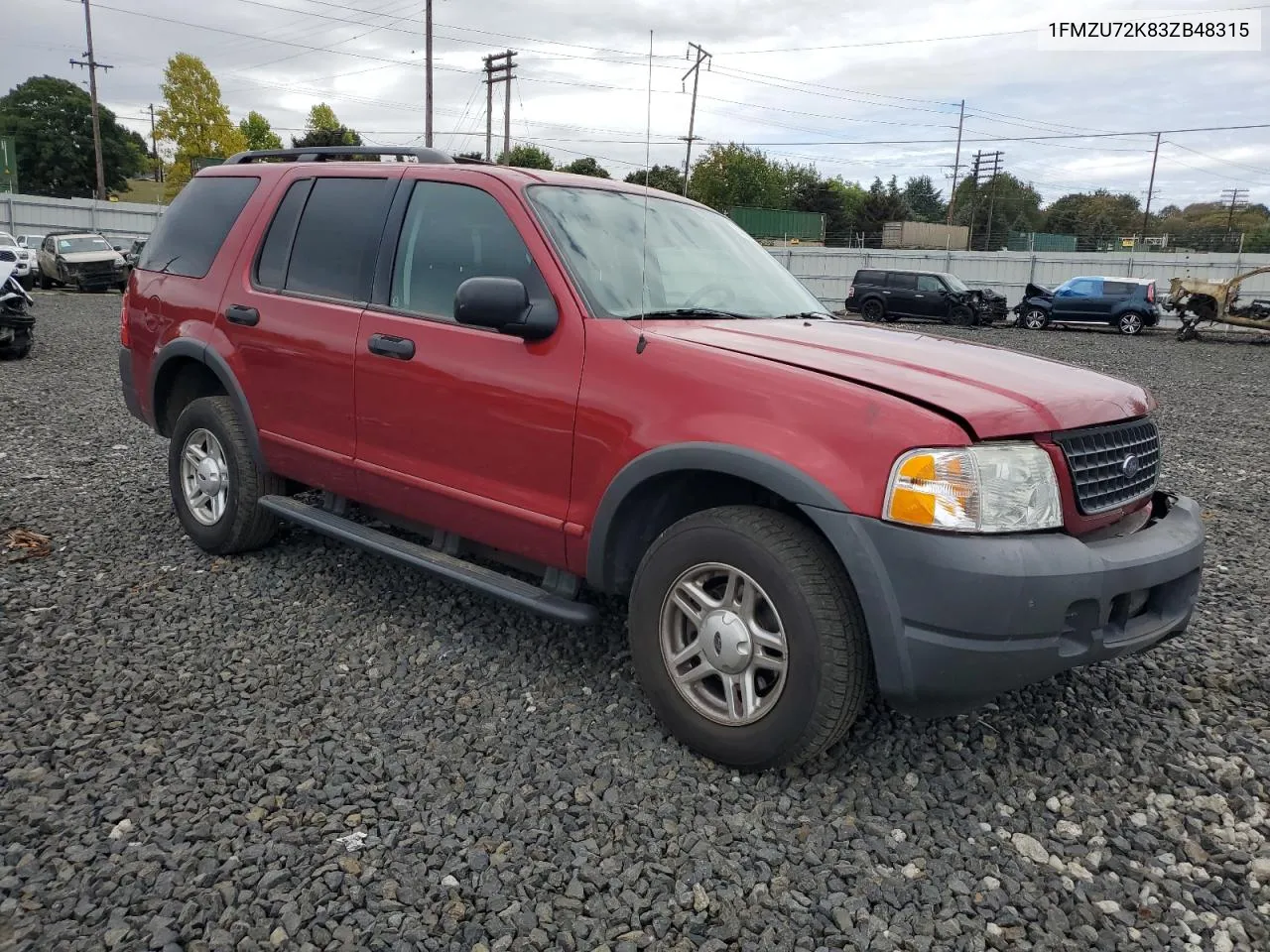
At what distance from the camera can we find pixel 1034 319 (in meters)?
26.1

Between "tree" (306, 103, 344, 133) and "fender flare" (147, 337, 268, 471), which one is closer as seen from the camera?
"fender flare" (147, 337, 268, 471)

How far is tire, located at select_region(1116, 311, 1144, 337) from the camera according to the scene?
953 inches

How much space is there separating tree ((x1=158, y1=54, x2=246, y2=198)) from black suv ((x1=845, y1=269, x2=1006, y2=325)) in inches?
2234

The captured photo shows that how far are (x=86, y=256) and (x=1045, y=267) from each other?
91.6ft

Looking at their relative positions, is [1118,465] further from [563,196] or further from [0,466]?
[0,466]

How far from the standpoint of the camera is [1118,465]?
2.95 meters

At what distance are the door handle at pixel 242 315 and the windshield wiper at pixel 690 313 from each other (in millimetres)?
2045

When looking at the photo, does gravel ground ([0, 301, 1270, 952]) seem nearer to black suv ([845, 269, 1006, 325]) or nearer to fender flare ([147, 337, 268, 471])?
fender flare ([147, 337, 268, 471])

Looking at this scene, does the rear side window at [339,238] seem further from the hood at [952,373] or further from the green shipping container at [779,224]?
the green shipping container at [779,224]

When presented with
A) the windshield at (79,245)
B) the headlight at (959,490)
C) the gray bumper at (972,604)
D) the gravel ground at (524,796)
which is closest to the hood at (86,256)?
the windshield at (79,245)

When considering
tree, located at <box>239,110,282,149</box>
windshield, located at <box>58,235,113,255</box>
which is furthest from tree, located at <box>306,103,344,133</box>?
windshield, located at <box>58,235,113,255</box>

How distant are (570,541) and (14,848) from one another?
179 cm

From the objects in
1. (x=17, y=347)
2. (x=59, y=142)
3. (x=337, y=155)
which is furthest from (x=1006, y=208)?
(x=337, y=155)

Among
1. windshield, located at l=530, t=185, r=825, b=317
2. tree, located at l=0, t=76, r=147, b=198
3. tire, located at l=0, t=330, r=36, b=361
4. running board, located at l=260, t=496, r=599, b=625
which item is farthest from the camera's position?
tree, located at l=0, t=76, r=147, b=198
